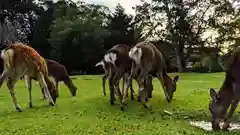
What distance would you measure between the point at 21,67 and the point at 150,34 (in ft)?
112

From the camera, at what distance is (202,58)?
45.4m

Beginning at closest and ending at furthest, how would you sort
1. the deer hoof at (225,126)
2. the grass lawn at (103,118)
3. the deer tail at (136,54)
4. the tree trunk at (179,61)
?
the grass lawn at (103,118) → the deer hoof at (225,126) → the deer tail at (136,54) → the tree trunk at (179,61)

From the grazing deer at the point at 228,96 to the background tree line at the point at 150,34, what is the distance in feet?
111

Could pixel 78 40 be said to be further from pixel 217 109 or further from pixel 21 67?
pixel 217 109

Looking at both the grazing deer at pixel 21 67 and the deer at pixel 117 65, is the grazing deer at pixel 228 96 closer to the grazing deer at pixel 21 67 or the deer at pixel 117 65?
the deer at pixel 117 65

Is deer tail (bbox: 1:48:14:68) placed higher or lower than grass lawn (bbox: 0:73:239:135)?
higher

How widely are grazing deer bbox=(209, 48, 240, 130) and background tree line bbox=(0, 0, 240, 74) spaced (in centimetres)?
3388

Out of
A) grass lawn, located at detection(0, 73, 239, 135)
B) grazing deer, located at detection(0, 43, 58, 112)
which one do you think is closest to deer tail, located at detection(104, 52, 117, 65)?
grass lawn, located at detection(0, 73, 239, 135)

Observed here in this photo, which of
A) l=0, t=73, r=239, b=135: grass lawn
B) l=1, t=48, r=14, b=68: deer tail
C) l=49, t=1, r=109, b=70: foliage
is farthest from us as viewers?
l=49, t=1, r=109, b=70: foliage

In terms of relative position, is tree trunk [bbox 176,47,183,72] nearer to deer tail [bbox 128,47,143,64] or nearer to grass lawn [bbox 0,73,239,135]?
grass lawn [bbox 0,73,239,135]

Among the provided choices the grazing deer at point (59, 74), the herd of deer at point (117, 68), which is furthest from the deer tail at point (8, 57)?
the grazing deer at point (59, 74)

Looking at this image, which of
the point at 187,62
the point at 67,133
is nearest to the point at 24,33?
the point at 187,62

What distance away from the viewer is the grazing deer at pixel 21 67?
11875mm

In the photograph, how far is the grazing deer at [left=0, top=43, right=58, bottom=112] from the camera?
39.0 feet
